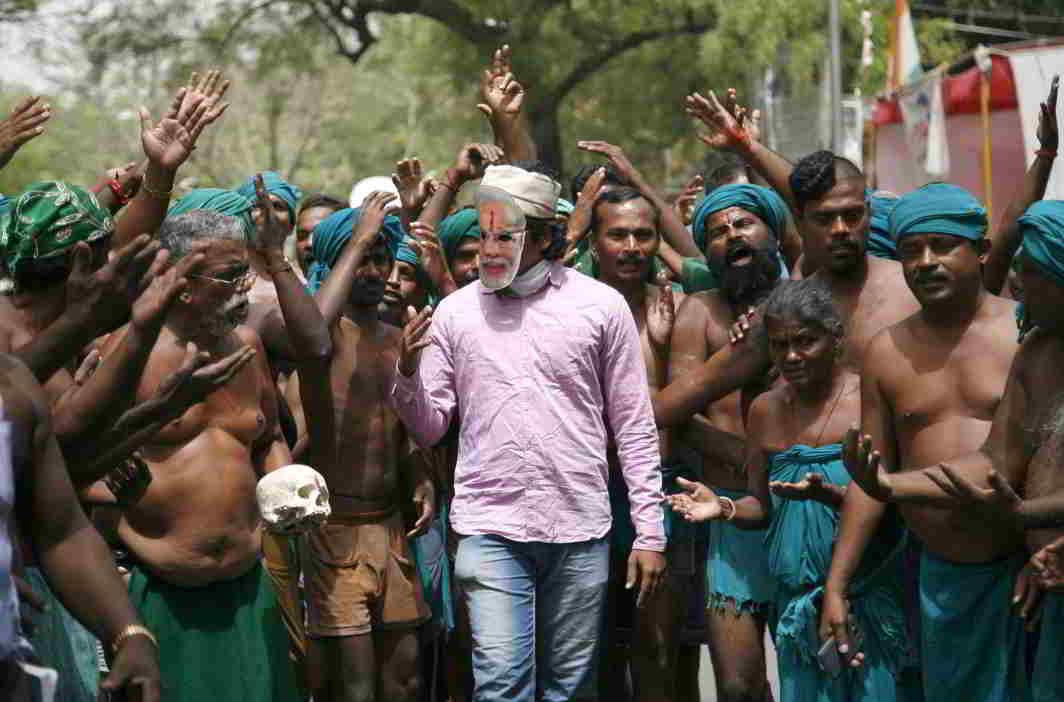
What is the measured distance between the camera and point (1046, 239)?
196 inches

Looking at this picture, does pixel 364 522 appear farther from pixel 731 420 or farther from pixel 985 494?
pixel 985 494

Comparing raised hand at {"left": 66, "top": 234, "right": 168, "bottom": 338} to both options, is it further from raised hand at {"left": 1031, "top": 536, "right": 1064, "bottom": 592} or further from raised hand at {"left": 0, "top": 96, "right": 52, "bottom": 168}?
raised hand at {"left": 0, "top": 96, "right": 52, "bottom": 168}

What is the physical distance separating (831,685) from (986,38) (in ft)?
102

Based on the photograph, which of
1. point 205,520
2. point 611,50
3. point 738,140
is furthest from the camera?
point 611,50

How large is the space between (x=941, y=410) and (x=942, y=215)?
2.09 ft

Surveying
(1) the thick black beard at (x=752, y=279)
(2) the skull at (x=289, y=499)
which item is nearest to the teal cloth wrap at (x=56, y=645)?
(2) the skull at (x=289, y=499)

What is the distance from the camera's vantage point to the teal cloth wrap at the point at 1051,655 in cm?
509

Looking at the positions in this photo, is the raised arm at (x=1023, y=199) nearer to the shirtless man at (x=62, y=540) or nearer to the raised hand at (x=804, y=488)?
the raised hand at (x=804, y=488)

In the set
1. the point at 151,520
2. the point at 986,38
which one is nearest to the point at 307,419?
the point at 151,520

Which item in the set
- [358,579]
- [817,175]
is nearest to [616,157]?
[817,175]

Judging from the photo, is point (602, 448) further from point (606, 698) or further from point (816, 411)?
point (606, 698)

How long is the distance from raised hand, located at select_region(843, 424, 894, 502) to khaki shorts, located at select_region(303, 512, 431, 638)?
7.67ft

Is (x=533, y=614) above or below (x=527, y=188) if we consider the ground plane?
below

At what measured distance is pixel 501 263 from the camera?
636 centimetres
